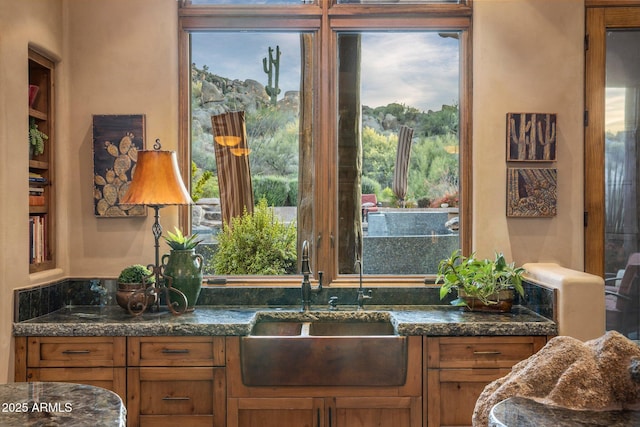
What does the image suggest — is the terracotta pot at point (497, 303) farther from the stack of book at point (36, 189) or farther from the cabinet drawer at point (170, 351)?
the stack of book at point (36, 189)

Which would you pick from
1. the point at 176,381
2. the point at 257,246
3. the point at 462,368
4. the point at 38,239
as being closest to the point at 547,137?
the point at 462,368

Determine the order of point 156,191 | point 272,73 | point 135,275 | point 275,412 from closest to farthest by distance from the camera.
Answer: point 275,412 → point 156,191 → point 135,275 → point 272,73

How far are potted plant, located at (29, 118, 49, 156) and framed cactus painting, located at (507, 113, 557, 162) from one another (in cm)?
264

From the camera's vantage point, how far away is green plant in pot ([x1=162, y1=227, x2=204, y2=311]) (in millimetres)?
3260

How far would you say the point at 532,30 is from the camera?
11.5ft

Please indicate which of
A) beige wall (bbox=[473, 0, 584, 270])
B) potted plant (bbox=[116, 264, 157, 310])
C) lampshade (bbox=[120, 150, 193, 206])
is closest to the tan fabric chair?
beige wall (bbox=[473, 0, 584, 270])

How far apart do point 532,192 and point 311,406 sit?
1.77 m

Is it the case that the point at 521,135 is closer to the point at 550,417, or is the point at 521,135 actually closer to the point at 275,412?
the point at 275,412

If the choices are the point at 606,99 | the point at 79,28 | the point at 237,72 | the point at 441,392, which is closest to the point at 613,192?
the point at 606,99

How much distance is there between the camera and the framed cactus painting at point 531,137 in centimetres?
349

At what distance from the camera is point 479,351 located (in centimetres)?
298

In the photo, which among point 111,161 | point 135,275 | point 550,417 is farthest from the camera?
point 111,161

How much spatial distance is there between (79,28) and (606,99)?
3.14 metres

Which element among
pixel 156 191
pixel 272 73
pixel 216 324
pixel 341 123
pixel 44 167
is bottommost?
pixel 216 324
